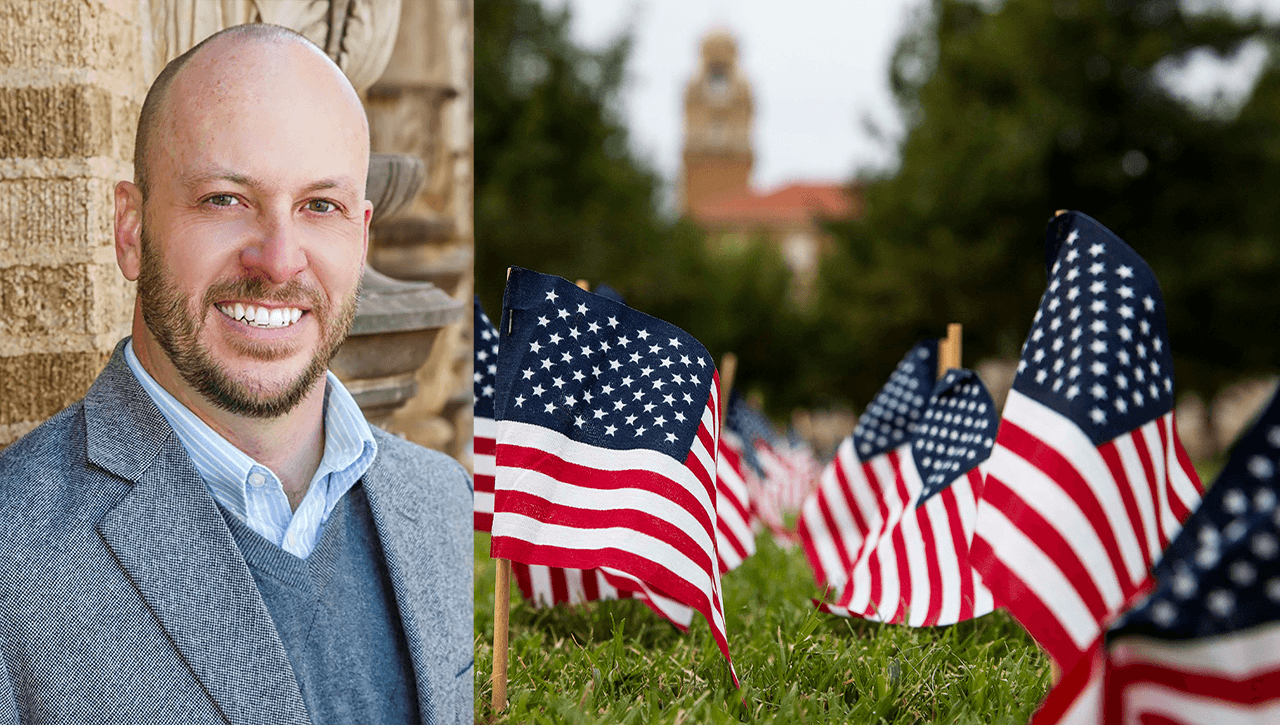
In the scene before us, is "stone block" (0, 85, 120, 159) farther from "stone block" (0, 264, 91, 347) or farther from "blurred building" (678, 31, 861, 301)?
"blurred building" (678, 31, 861, 301)

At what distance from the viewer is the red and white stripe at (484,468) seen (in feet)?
12.9

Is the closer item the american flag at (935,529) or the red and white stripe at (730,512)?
the american flag at (935,529)

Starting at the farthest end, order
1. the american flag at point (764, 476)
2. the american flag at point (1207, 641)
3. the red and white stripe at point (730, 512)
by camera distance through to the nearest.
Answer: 1. the american flag at point (764, 476)
2. the red and white stripe at point (730, 512)
3. the american flag at point (1207, 641)

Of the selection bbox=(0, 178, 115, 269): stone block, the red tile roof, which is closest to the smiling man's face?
bbox=(0, 178, 115, 269): stone block

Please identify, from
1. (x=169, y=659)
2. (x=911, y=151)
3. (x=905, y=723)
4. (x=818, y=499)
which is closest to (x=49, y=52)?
(x=169, y=659)

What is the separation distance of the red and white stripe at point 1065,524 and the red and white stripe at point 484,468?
6.25 feet

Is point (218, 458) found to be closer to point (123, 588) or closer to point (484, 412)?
point (123, 588)

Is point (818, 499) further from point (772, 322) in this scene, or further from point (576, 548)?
point (772, 322)

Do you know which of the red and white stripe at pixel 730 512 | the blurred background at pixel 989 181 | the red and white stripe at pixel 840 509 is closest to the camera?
the red and white stripe at pixel 730 512

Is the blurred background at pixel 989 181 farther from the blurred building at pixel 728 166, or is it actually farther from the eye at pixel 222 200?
the blurred building at pixel 728 166


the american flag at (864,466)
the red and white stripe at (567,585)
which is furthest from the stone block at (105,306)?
the american flag at (864,466)

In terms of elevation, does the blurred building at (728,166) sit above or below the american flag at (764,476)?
above

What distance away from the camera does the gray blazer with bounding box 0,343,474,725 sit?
221 centimetres

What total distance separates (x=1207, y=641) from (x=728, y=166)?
3041 inches
